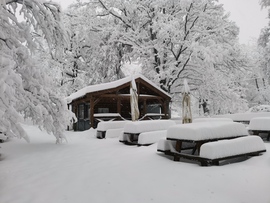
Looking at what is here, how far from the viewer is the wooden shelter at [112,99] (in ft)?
53.8

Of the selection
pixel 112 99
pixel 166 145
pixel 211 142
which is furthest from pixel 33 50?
pixel 112 99

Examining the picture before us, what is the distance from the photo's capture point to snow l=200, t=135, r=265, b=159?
6.37m

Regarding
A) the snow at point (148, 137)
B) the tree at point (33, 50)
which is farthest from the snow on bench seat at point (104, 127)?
the snow at point (148, 137)

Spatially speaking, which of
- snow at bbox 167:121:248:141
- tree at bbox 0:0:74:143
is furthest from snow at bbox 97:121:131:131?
snow at bbox 167:121:248:141

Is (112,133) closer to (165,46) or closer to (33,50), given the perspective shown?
(33,50)

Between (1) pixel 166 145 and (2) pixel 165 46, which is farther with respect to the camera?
(2) pixel 165 46

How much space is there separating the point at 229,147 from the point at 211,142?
0.49 m

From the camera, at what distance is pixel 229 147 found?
6660 mm

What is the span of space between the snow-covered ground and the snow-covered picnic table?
10.5 inches

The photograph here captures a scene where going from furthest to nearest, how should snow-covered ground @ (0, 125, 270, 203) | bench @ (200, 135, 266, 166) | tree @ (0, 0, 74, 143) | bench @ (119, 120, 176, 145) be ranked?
1. bench @ (119, 120, 176, 145)
2. tree @ (0, 0, 74, 143)
3. bench @ (200, 135, 266, 166)
4. snow-covered ground @ (0, 125, 270, 203)

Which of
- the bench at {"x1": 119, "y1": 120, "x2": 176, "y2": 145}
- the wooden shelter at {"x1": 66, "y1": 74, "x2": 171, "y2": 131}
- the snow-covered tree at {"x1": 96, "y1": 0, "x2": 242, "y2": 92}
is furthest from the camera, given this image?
the snow-covered tree at {"x1": 96, "y1": 0, "x2": 242, "y2": 92}

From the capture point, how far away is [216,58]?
1755cm

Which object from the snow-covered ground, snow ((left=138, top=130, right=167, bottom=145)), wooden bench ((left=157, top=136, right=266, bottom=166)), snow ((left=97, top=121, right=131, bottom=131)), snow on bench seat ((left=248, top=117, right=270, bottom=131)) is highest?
snow ((left=97, top=121, right=131, bottom=131))

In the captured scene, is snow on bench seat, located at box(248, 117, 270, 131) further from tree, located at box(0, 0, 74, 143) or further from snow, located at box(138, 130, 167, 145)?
tree, located at box(0, 0, 74, 143)
